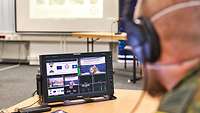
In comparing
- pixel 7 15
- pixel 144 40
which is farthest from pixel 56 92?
pixel 7 15

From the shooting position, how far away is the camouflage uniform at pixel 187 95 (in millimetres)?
686

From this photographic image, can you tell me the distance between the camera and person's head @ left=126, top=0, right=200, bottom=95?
2.35ft

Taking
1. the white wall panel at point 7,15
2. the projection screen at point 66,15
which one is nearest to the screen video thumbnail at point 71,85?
the projection screen at point 66,15

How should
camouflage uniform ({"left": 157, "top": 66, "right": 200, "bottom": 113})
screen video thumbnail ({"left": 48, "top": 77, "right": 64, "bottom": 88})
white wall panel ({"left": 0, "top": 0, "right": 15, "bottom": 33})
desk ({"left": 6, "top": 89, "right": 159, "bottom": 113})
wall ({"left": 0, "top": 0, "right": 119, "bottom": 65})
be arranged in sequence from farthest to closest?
1. white wall panel ({"left": 0, "top": 0, "right": 15, "bottom": 33})
2. wall ({"left": 0, "top": 0, "right": 119, "bottom": 65})
3. screen video thumbnail ({"left": 48, "top": 77, "right": 64, "bottom": 88})
4. desk ({"left": 6, "top": 89, "right": 159, "bottom": 113})
5. camouflage uniform ({"left": 157, "top": 66, "right": 200, "bottom": 113})

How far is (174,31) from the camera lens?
0.72 metres

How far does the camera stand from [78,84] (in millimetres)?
2111

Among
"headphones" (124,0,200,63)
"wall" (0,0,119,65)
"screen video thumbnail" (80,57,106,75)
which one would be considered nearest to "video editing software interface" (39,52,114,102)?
"screen video thumbnail" (80,57,106,75)

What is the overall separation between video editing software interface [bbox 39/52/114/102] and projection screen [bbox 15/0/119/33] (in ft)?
15.4

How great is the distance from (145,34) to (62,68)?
1.32 metres

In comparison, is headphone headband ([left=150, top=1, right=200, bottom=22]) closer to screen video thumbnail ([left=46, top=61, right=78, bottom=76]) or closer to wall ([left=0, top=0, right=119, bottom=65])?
screen video thumbnail ([left=46, top=61, right=78, bottom=76])

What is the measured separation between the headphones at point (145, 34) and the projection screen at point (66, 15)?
19.6 ft

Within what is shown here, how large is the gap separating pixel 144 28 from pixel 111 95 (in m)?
1.46

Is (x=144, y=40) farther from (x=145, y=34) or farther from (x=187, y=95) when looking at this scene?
(x=187, y=95)

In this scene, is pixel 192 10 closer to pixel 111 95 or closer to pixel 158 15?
pixel 158 15
